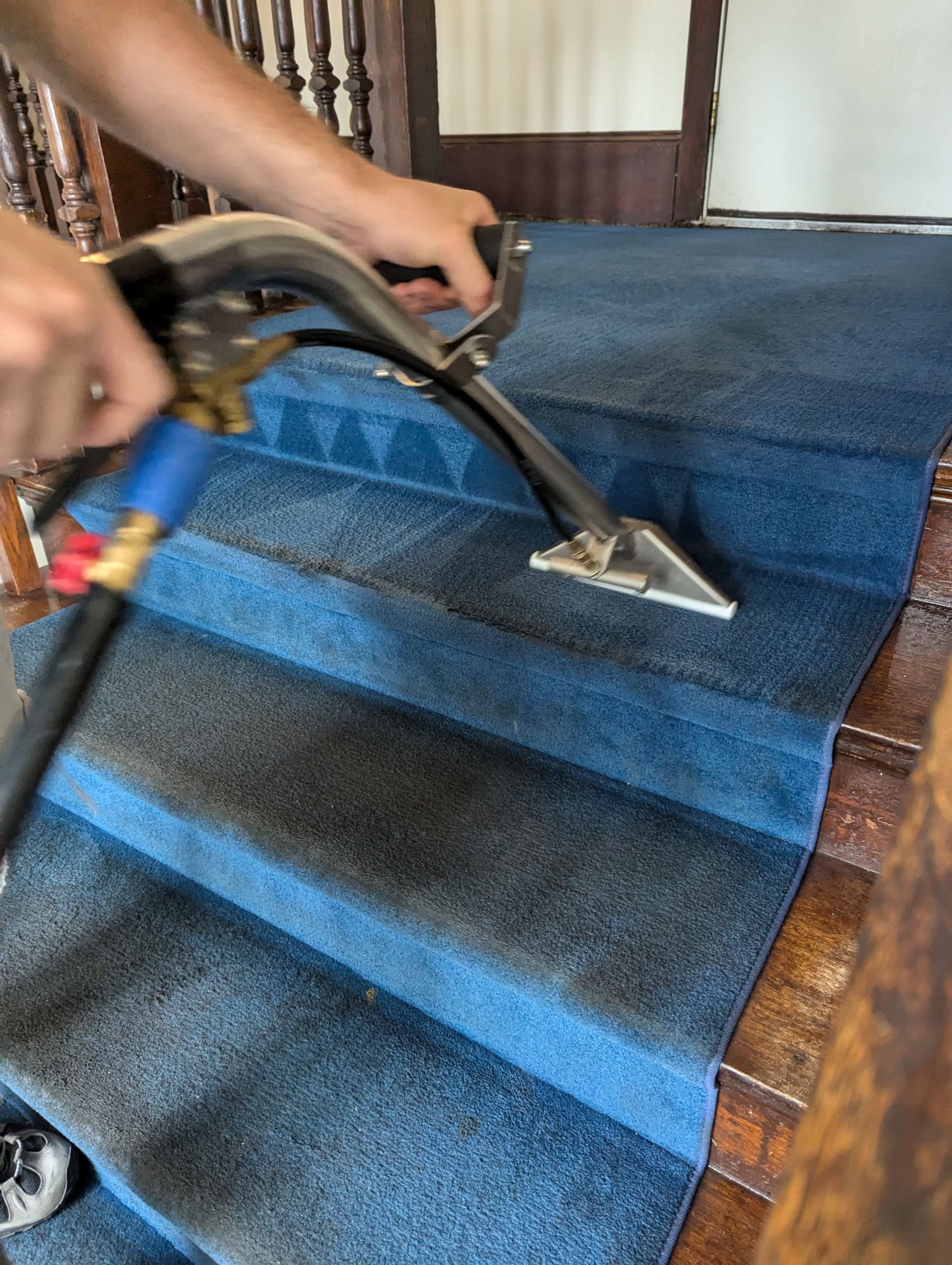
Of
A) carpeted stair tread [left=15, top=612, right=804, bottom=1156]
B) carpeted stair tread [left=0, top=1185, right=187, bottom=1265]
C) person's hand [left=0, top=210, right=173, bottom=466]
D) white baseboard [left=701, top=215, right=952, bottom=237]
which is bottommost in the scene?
carpeted stair tread [left=0, top=1185, right=187, bottom=1265]

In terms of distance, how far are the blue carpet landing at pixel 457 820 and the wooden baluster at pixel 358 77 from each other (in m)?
1.07

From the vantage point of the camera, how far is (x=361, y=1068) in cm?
99

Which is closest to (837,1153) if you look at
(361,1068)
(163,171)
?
(361,1068)

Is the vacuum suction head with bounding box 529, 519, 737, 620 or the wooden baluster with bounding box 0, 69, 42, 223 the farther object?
the wooden baluster with bounding box 0, 69, 42, 223

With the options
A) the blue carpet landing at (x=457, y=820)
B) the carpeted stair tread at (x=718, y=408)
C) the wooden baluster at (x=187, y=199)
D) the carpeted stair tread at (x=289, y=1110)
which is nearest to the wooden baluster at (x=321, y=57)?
the wooden baluster at (x=187, y=199)

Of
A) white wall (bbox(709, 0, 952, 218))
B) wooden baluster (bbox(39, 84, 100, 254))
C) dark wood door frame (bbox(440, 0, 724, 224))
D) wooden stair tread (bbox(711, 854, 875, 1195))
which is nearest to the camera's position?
wooden stair tread (bbox(711, 854, 875, 1195))

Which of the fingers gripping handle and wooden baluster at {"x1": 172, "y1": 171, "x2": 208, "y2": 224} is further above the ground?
the fingers gripping handle

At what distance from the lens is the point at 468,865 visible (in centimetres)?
100

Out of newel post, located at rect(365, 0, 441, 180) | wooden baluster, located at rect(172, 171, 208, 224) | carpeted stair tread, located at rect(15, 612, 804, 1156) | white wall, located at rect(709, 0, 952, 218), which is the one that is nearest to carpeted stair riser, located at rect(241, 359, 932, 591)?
carpeted stair tread, located at rect(15, 612, 804, 1156)

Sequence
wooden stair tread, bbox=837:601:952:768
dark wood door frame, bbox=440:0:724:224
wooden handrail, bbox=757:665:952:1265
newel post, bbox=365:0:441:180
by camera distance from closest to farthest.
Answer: wooden handrail, bbox=757:665:952:1265
wooden stair tread, bbox=837:601:952:768
newel post, bbox=365:0:441:180
dark wood door frame, bbox=440:0:724:224

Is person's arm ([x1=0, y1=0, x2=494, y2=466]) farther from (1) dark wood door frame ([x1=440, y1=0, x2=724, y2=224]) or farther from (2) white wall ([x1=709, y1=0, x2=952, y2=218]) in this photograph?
(1) dark wood door frame ([x1=440, y1=0, x2=724, y2=224])

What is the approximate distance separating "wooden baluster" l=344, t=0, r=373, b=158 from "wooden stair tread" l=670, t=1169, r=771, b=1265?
82.9 inches

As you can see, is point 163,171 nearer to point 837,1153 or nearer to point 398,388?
point 398,388

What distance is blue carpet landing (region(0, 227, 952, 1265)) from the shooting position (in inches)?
34.4
